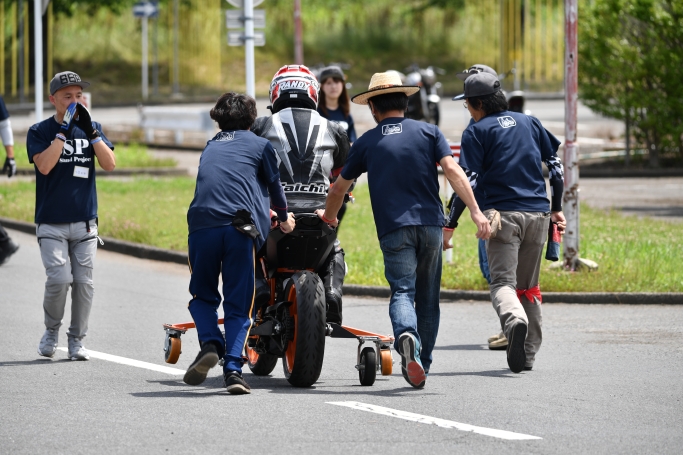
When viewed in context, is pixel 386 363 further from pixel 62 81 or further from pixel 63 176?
pixel 62 81

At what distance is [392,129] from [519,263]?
155cm

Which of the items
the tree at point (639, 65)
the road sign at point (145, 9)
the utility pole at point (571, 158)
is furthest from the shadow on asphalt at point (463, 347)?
the road sign at point (145, 9)

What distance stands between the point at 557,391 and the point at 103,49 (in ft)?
154

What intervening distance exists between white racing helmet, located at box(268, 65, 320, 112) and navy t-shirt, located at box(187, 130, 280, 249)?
496 mm

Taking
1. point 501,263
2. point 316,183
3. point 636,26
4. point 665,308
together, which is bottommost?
point 665,308

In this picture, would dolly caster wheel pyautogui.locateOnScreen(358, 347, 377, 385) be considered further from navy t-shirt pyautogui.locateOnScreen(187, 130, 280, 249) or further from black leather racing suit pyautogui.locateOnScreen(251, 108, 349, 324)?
navy t-shirt pyautogui.locateOnScreen(187, 130, 280, 249)

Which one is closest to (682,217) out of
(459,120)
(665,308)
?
(665,308)

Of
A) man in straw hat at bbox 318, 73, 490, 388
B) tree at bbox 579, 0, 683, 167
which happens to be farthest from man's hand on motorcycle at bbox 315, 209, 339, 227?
tree at bbox 579, 0, 683, 167

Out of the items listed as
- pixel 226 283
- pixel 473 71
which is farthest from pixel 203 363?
pixel 473 71

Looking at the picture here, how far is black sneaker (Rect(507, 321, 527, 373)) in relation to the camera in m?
8.01

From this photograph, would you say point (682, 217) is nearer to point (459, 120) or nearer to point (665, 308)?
point (665, 308)

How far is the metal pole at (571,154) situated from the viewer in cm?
1290

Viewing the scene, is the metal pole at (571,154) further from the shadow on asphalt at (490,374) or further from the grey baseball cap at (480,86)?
the grey baseball cap at (480,86)

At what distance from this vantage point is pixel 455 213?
836 cm
